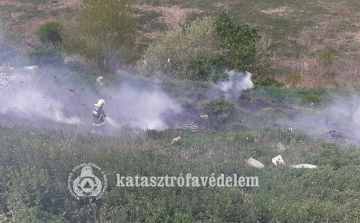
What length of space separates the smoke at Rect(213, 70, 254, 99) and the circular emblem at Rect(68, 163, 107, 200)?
654 centimetres

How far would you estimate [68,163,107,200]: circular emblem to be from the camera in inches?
179

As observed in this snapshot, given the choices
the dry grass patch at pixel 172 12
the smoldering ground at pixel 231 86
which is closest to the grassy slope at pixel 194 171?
the smoldering ground at pixel 231 86

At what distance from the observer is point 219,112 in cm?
927

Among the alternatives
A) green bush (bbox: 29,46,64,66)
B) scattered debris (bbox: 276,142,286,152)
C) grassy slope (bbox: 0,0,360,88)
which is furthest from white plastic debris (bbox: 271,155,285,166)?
grassy slope (bbox: 0,0,360,88)

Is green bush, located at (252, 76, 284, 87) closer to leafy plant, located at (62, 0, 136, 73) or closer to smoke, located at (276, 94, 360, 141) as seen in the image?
smoke, located at (276, 94, 360, 141)

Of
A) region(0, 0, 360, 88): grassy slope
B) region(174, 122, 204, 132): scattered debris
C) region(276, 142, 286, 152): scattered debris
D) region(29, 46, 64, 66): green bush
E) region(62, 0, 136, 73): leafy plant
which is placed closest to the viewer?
region(276, 142, 286, 152): scattered debris

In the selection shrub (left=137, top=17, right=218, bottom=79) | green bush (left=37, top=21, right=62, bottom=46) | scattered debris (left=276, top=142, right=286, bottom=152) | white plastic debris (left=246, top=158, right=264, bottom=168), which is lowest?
white plastic debris (left=246, top=158, right=264, bottom=168)

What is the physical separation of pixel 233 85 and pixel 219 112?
2.10 m

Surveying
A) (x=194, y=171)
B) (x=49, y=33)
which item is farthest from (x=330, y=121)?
(x=49, y=33)

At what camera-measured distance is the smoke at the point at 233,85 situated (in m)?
10.9

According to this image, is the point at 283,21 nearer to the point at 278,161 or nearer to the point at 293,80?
the point at 293,80

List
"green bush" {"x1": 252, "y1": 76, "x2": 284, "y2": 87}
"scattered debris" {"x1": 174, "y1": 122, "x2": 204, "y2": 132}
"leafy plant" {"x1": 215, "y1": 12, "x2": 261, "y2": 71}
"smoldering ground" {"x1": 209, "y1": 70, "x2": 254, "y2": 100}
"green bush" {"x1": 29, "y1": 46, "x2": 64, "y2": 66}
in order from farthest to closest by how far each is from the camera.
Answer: "leafy plant" {"x1": 215, "y1": 12, "x2": 261, "y2": 71} < "green bush" {"x1": 252, "y1": 76, "x2": 284, "y2": 87} < "green bush" {"x1": 29, "y1": 46, "x2": 64, "y2": 66} < "smoldering ground" {"x1": 209, "y1": 70, "x2": 254, "y2": 100} < "scattered debris" {"x1": 174, "y1": 122, "x2": 204, "y2": 132}

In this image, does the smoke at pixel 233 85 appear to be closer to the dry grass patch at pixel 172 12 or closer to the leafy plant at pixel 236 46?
the leafy plant at pixel 236 46

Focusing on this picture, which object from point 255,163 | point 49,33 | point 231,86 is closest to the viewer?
point 255,163
